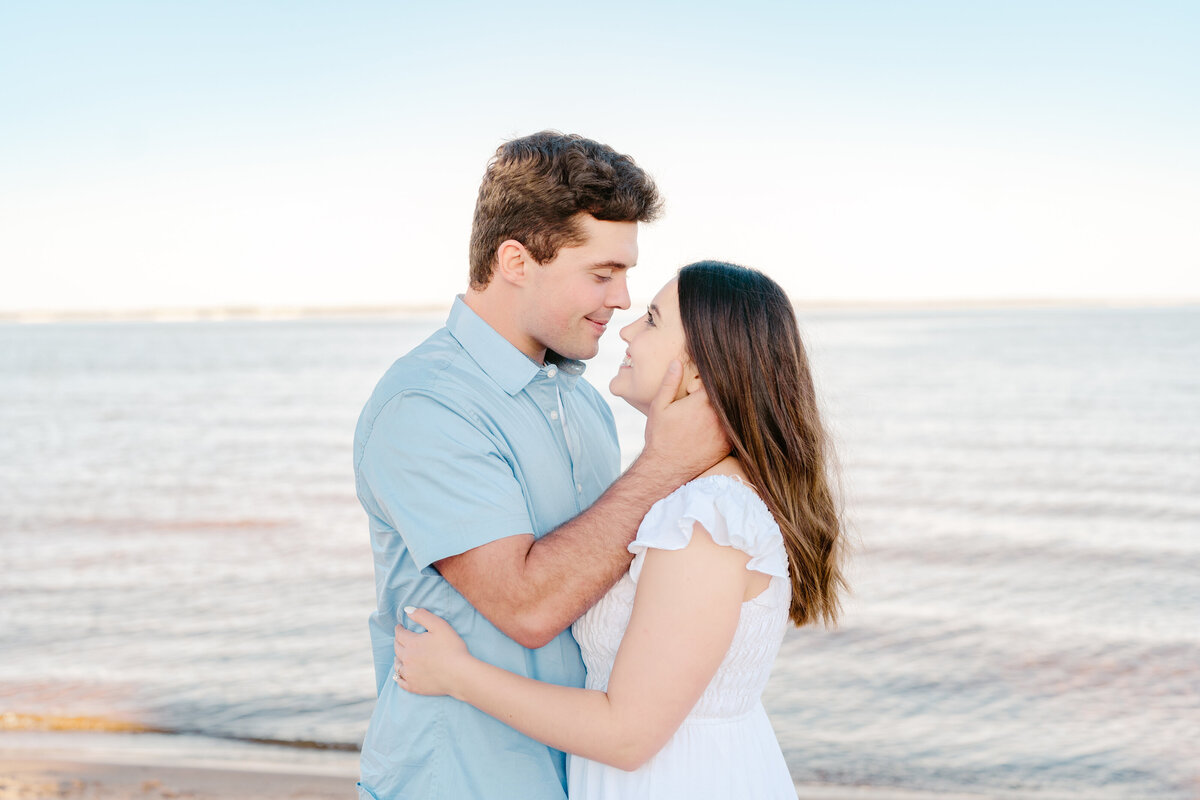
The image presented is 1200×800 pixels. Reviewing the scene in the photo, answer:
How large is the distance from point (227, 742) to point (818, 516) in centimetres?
454

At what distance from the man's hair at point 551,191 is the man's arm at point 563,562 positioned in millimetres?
614

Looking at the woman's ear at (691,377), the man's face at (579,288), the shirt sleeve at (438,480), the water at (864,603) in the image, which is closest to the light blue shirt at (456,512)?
the shirt sleeve at (438,480)

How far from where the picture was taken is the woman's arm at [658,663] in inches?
69.0

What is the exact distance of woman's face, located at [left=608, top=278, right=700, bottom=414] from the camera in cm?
208

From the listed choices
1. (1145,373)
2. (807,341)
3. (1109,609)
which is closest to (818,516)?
(807,341)

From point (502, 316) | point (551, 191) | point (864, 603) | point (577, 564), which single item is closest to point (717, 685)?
point (577, 564)

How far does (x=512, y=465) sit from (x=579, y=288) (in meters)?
0.50

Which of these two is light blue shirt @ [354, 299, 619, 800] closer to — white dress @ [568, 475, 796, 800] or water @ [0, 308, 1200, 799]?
white dress @ [568, 475, 796, 800]

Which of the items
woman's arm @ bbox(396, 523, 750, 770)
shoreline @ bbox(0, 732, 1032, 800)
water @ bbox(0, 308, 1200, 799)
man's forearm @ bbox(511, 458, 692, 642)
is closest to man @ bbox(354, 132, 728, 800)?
man's forearm @ bbox(511, 458, 692, 642)

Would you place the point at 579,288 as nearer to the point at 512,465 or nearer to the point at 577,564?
the point at 512,465

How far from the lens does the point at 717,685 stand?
1995 mm

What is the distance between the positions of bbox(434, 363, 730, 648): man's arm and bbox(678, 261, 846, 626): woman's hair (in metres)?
0.08

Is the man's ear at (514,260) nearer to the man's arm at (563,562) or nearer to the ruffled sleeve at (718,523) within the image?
the man's arm at (563,562)

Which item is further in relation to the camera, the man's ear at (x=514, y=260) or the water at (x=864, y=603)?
the water at (x=864, y=603)
